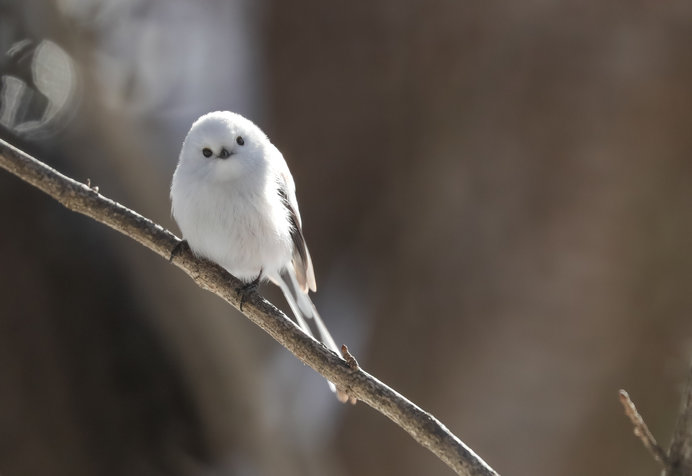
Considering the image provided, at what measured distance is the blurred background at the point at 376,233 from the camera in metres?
2.90

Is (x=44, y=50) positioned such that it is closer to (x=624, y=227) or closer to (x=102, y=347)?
(x=102, y=347)

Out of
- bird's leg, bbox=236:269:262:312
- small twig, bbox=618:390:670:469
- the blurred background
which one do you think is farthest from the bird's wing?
the blurred background

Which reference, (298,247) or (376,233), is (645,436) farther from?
(376,233)

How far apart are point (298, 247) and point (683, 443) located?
1.14m

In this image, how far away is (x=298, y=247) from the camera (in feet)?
6.24

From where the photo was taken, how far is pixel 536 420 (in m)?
2.96

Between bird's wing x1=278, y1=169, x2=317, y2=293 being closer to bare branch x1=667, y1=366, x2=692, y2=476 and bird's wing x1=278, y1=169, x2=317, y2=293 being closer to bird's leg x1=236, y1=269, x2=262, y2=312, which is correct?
bird's leg x1=236, y1=269, x2=262, y2=312

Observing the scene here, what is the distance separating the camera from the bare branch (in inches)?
38.8

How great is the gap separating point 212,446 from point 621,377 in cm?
A: 186

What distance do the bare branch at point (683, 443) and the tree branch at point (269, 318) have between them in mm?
294

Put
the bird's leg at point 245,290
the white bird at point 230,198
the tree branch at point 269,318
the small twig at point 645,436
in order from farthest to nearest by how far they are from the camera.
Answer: the white bird at point 230,198
the bird's leg at point 245,290
the tree branch at point 269,318
the small twig at point 645,436

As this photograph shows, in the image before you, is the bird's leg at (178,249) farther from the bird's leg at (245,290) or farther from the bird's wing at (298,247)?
the bird's wing at (298,247)

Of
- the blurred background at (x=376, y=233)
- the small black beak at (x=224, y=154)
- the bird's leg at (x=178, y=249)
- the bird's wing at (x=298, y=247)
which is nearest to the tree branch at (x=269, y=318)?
the bird's leg at (x=178, y=249)

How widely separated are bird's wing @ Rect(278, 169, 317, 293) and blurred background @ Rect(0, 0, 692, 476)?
1.21 metres
